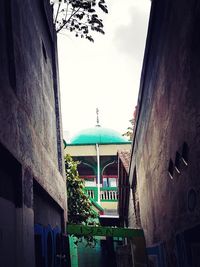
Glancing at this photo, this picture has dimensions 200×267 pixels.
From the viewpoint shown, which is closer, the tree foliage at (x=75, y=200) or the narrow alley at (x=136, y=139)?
the narrow alley at (x=136, y=139)

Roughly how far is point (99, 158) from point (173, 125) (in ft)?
73.4

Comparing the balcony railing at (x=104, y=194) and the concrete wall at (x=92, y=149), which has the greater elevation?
the concrete wall at (x=92, y=149)

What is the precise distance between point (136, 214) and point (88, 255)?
6727mm

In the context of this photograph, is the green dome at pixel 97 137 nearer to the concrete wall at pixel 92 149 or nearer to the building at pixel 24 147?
the concrete wall at pixel 92 149

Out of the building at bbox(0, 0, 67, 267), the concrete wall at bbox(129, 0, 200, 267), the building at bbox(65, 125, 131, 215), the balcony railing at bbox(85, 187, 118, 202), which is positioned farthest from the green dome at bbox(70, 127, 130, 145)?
the concrete wall at bbox(129, 0, 200, 267)

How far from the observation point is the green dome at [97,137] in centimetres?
2758

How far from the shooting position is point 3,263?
3805mm

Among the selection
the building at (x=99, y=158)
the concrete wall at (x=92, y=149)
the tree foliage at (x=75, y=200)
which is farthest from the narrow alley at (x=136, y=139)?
the concrete wall at (x=92, y=149)

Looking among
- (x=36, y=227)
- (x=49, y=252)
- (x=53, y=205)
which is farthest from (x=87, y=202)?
(x=36, y=227)

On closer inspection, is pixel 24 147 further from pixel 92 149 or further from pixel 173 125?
pixel 92 149

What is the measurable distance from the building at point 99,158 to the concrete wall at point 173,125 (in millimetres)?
15777

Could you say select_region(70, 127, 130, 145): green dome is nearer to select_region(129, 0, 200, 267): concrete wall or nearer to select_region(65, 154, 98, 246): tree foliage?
select_region(65, 154, 98, 246): tree foliage

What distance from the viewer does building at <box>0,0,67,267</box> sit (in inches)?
163

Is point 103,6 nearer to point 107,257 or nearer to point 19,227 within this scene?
point 19,227
